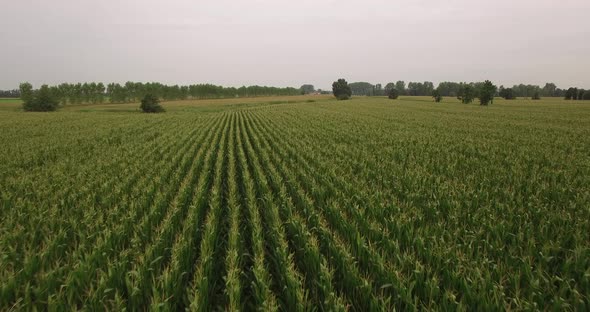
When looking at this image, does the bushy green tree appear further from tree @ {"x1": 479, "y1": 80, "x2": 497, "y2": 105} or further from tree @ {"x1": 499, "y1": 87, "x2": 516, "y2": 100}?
tree @ {"x1": 479, "y1": 80, "x2": 497, "y2": 105}

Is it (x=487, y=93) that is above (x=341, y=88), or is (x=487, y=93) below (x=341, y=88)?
below

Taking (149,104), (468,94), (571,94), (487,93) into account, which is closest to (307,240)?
(149,104)

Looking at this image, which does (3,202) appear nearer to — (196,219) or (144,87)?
(196,219)

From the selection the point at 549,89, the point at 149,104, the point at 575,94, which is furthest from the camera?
the point at 549,89

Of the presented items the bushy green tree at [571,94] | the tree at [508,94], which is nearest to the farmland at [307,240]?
the tree at [508,94]

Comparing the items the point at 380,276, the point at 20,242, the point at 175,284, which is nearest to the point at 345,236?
the point at 380,276

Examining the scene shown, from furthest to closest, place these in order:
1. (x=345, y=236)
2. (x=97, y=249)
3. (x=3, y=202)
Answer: (x=3, y=202), (x=345, y=236), (x=97, y=249)

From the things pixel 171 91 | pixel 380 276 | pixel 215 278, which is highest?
pixel 171 91

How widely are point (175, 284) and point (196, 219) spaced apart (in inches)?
98.9

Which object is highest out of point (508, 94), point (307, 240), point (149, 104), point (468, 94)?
point (508, 94)

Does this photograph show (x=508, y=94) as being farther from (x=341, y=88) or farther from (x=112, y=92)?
(x=112, y=92)

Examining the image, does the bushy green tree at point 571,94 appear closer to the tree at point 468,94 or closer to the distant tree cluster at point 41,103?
the tree at point 468,94

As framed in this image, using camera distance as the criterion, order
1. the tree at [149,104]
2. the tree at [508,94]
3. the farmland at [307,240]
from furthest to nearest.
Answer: the tree at [508,94] < the tree at [149,104] < the farmland at [307,240]

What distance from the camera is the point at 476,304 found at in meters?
3.26
